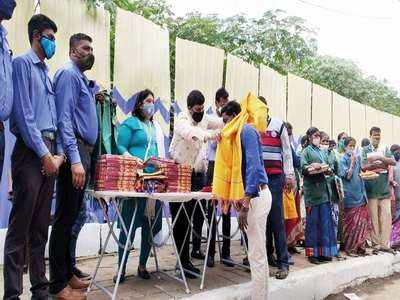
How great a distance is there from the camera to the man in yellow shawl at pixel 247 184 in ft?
11.9

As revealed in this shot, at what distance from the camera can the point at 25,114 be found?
282cm

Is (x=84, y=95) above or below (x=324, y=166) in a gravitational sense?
above

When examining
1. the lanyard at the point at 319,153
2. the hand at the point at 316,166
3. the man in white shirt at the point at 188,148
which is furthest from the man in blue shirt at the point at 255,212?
the lanyard at the point at 319,153

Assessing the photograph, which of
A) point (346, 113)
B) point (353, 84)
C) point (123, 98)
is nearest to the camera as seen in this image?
point (123, 98)

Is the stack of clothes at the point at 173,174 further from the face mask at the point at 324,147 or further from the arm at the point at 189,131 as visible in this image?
the face mask at the point at 324,147

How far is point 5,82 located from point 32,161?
549 millimetres

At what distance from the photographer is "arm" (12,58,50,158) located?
2809 millimetres

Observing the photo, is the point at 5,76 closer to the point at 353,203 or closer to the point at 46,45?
the point at 46,45

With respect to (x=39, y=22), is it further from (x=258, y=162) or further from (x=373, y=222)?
(x=373, y=222)

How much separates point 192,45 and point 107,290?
13.6ft

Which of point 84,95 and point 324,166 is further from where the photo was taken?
point 324,166

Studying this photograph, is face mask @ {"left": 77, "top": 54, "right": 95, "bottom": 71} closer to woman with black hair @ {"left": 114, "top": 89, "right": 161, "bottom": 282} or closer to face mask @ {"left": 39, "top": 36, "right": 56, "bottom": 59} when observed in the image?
face mask @ {"left": 39, "top": 36, "right": 56, "bottom": 59}


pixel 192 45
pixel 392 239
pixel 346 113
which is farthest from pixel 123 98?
pixel 346 113

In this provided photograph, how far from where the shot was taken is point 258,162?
12.0 feet
